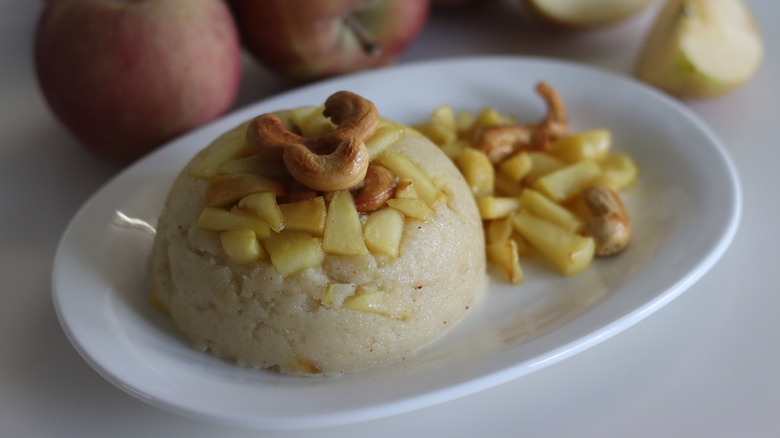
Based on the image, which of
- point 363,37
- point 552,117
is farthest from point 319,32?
point 552,117

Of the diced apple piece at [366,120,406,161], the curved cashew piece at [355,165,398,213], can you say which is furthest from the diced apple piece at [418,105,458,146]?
the curved cashew piece at [355,165,398,213]

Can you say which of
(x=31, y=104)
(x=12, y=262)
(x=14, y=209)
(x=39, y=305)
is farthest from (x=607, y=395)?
(x=31, y=104)

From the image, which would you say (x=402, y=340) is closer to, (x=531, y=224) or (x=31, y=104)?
(x=531, y=224)

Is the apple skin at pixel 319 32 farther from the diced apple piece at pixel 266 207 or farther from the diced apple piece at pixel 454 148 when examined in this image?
the diced apple piece at pixel 266 207

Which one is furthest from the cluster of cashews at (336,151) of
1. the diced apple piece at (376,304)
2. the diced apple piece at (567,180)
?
the diced apple piece at (567,180)

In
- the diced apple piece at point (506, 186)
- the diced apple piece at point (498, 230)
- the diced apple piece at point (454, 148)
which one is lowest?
the diced apple piece at point (498, 230)

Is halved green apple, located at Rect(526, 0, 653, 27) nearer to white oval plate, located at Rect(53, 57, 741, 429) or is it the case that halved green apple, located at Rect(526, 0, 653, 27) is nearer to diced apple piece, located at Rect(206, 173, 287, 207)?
white oval plate, located at Rect(53, 57, 741, 429)
